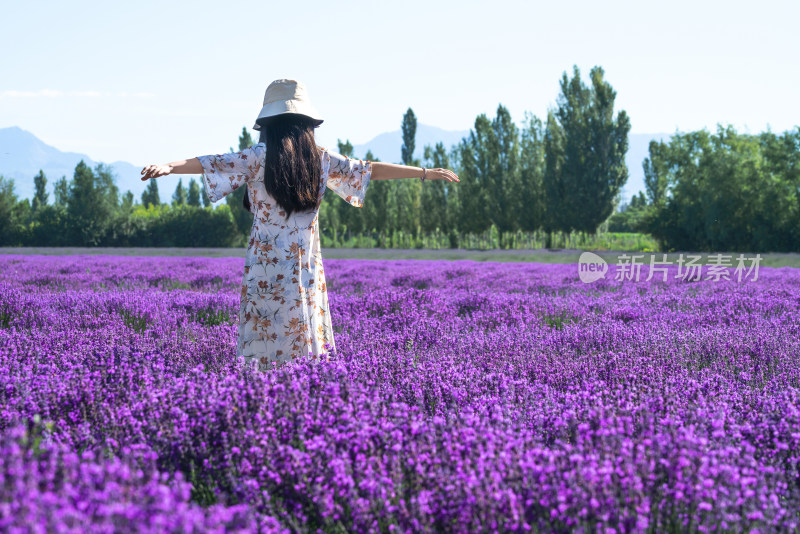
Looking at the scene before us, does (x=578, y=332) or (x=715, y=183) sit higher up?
(x=715, y=183)

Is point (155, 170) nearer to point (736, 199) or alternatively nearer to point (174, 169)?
point (174, 169)

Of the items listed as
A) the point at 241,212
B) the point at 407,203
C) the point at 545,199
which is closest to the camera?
the point at 545,199

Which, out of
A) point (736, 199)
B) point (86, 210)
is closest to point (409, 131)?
point (86, 210)

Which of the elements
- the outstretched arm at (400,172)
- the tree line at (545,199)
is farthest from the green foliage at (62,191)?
the outstretched arm at (400,172)

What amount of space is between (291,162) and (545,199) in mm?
34522

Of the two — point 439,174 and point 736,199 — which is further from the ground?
point 736,199

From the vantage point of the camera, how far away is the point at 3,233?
4938 centimetres

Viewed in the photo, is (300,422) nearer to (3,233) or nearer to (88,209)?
(88,209)

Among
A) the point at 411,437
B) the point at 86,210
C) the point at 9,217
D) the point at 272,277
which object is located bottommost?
the point at 411,437

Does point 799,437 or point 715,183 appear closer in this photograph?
point 799,437

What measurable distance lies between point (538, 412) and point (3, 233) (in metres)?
58.7

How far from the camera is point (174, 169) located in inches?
116

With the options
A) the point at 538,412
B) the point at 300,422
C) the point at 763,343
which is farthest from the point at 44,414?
the point at 763,343

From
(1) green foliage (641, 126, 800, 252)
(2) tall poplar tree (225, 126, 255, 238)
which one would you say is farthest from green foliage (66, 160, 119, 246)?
(1) green foliage (641, 126, 800, 252)
